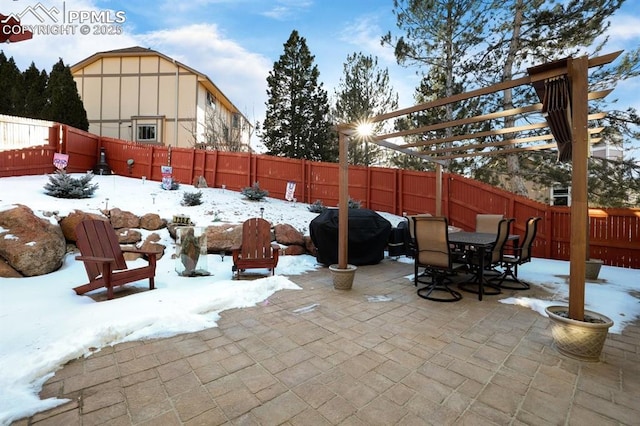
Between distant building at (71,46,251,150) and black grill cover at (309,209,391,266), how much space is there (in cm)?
1094

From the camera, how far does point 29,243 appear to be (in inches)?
156

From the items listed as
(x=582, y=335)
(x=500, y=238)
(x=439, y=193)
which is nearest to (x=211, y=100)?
(x=439, y=193)

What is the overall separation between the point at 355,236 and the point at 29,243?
490cm

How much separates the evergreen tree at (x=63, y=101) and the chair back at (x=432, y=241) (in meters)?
15.2

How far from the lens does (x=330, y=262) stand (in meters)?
5.65

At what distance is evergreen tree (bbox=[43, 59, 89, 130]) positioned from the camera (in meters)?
12.4

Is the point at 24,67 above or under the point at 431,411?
above

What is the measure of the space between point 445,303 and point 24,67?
23261 millimetres

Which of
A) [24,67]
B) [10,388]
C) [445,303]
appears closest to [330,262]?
[445,303]

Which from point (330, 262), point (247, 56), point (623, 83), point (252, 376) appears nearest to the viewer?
point (252, 376)

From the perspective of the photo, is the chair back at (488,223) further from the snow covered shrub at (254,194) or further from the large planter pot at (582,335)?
the snow covered shrub at (254,194)

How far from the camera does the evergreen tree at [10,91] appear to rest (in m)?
14.7

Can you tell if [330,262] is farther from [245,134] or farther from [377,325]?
[245,134]

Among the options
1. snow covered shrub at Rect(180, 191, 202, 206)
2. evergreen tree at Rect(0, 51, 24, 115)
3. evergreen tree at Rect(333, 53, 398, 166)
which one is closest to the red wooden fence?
snow covered shrub at Rect(180, 191, 202, 206)
